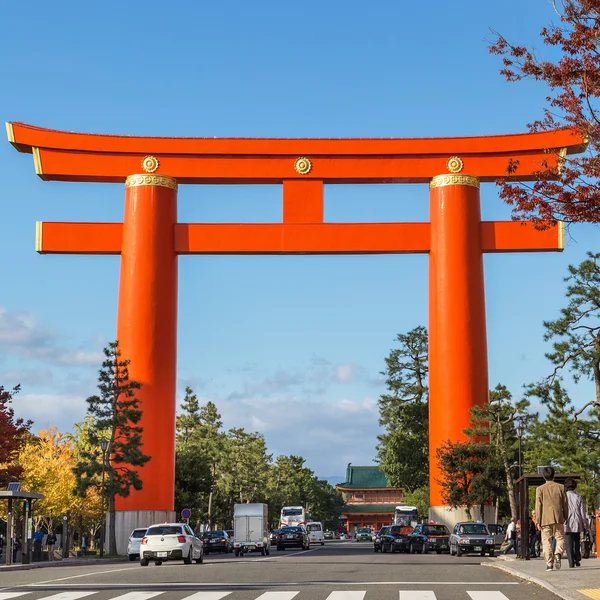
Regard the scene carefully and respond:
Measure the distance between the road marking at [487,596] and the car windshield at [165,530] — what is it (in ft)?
49.9

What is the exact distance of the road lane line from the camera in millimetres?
14617

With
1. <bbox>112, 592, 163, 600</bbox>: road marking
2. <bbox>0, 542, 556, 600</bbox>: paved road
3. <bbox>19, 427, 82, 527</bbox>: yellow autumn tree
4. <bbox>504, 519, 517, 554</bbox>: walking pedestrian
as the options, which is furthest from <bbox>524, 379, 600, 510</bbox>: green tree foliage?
<bbox>19, 427, 82, 527</bbox>: yellow autumn tree

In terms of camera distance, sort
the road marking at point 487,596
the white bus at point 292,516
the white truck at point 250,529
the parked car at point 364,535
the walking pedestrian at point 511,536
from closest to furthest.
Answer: the road marking at point 487,596 < the walking pedestrian at point 511,536 < the white truck at point 250,529 < the white bus at point 292,516 < the parked car at point 364,535

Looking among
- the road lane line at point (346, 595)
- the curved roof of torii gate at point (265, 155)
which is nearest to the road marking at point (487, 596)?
the road lane line at point (346, 595)

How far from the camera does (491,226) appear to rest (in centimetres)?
4684

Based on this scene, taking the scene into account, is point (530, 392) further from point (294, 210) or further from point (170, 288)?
point (170, 288)

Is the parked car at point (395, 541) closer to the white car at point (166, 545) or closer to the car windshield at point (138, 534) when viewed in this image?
the car windshield at point (138, 534)

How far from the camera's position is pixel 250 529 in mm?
51344

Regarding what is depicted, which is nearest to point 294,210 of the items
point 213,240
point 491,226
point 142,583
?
point 213,240

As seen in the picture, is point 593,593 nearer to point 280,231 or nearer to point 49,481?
point 280,231

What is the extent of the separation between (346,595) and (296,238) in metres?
31.1

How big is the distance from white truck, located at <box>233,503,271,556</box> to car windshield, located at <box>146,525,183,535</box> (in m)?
19.4

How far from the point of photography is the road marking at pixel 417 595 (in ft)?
48.1

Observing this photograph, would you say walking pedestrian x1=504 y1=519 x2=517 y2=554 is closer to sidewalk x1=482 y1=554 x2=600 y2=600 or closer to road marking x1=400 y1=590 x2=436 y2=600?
sidewalk x1=482 y1=554 x2=600 y2=600
